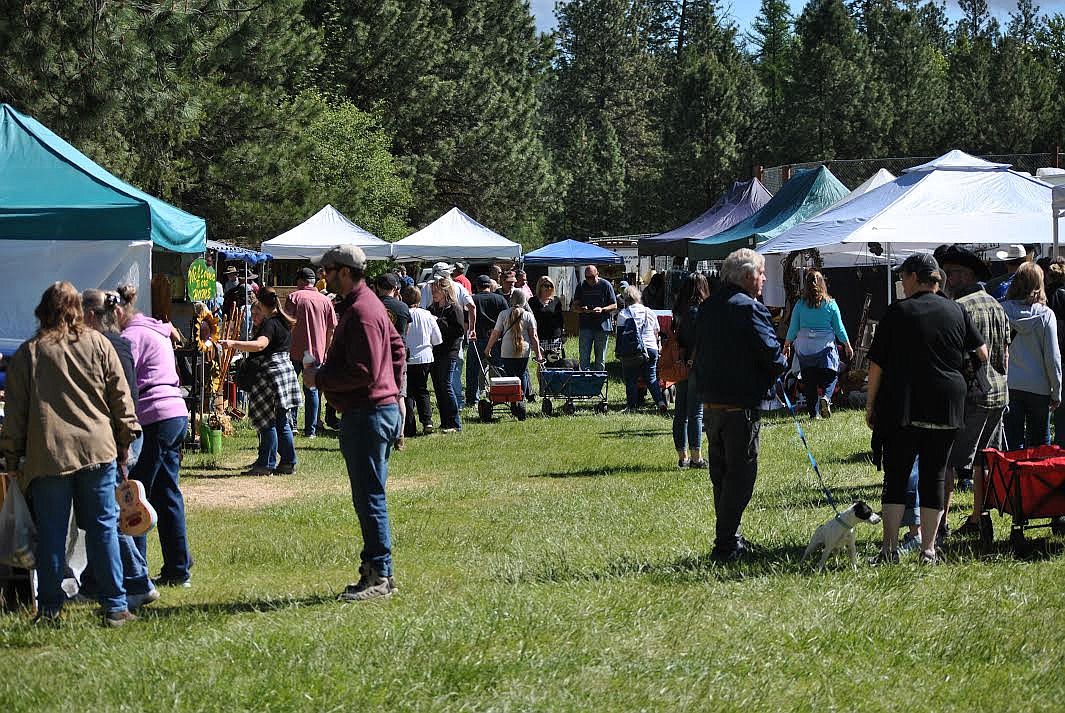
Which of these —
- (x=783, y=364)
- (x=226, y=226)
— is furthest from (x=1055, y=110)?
(x=783, y=364)

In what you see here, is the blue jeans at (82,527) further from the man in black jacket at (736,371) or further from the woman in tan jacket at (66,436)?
the man in black jacket at (736,371)

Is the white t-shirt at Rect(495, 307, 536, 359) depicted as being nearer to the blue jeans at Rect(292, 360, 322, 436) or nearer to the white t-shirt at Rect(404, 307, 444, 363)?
the white t-shirt at Rect(404, 307, 444, 363)

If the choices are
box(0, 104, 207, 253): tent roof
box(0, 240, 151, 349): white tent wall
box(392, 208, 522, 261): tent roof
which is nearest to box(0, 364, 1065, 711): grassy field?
box(0, 240, 151, 349): white tent wall

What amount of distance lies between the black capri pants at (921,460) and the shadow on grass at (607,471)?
4.66 m

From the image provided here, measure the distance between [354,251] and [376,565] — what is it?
1.61 meters

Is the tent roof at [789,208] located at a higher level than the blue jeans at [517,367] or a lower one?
higher

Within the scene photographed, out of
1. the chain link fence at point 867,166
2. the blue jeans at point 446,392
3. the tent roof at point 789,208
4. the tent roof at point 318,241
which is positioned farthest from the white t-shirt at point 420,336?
the chain link fence at point 867,166

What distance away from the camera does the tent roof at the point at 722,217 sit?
1112 inches

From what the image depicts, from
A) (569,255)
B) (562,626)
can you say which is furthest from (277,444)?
(569,255)

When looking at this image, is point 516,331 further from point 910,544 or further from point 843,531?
point 843,531

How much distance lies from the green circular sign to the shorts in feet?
27.0

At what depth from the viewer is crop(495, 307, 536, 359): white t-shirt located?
1617 cm

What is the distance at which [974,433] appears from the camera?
8.27 m

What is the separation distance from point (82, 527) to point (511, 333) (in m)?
10.1
